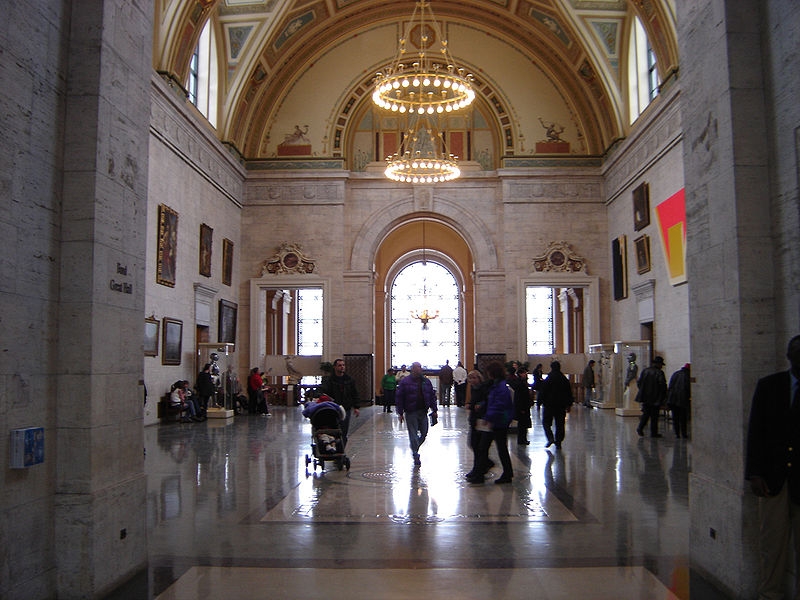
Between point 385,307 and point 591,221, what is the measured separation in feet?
38.4

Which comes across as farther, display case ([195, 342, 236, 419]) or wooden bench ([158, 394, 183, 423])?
display case ([195, 342, 236, 419])

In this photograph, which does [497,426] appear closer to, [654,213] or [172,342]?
[172,342]

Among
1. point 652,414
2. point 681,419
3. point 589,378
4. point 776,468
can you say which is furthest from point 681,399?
point 589,378

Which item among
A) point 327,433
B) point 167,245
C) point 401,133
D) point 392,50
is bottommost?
point 327,433

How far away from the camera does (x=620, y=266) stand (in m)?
21.9

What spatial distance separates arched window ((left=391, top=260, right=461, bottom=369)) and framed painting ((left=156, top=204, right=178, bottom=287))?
18845mm

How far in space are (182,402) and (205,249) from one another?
493 cm

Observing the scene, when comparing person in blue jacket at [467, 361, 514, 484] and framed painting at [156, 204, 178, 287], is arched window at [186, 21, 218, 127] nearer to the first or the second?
framed painting at [156, 204, 178, 287]

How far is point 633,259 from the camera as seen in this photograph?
20781mm

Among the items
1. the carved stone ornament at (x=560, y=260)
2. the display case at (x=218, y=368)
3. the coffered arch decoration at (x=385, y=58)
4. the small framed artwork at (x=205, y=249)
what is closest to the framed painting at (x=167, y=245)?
the display case at (x=218, y=368)

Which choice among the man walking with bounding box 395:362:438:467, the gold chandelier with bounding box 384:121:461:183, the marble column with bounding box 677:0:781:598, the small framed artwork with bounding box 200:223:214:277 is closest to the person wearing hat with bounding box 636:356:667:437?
the man walking with bounding box 395:362:438:467

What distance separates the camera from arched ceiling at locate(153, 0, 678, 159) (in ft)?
67.8

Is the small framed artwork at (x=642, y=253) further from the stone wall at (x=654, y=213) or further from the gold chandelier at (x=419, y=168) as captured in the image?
the gold chandelier at (x=419, y=168)

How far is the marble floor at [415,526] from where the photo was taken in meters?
4.70
